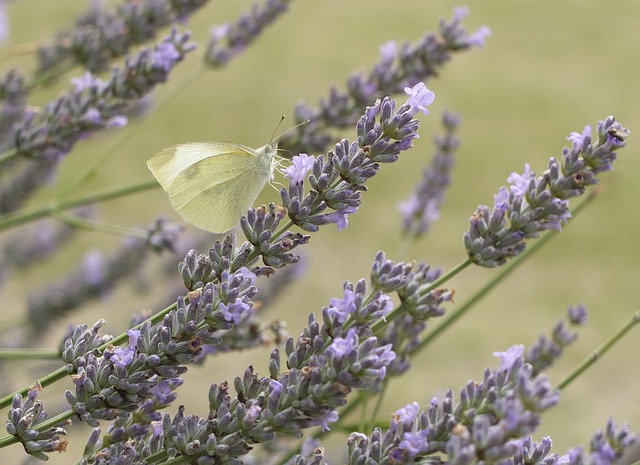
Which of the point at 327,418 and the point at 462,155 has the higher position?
the point at 327,418

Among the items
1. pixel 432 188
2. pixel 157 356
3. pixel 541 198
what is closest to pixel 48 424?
pixel 157 356

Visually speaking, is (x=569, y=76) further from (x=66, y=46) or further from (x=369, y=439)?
(x=369, y=439)

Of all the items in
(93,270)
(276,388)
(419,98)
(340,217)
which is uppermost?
(419,98)

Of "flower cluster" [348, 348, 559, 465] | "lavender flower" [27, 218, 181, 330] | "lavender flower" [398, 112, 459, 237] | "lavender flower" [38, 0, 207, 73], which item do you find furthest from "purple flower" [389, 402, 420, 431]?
"lavender flower" [27, 218, 181, 330]

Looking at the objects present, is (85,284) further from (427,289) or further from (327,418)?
(327,418)

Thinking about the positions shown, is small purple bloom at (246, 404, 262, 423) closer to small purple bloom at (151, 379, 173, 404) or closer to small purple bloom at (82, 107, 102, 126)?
small purple bloom at (151, 379, 173, 404)
